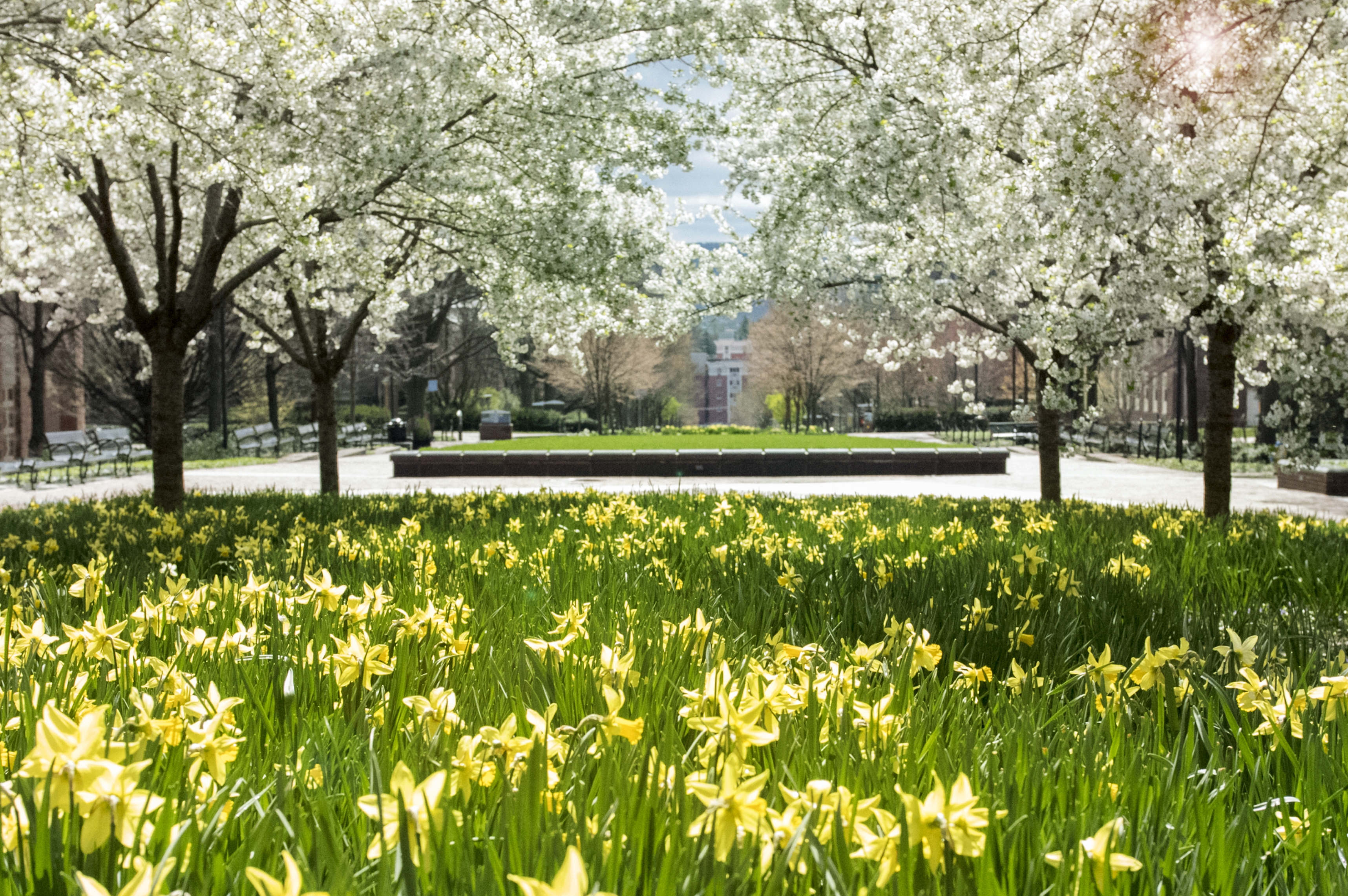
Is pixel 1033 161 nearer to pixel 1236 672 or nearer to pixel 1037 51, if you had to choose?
pixel 1037 51

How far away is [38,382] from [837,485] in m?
25.6

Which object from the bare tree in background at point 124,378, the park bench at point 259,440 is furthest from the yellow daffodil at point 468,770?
the bare tree in background at point 124,378

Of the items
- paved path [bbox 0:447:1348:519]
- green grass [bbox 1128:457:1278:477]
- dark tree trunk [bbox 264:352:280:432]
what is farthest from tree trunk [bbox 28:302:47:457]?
green grass [bbox 1128:457:1278:477]

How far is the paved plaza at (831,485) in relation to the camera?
1642 centimetres

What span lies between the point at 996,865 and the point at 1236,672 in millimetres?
1679

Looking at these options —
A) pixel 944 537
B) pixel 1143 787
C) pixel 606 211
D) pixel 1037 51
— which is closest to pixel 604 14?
pixel 606 211

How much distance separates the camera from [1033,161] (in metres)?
6.91

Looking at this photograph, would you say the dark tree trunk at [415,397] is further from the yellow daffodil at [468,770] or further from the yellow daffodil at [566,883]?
the yellow daffodil at [566,883]

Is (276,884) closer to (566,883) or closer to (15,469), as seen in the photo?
(566,883)

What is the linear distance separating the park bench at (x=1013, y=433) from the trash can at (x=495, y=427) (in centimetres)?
2027

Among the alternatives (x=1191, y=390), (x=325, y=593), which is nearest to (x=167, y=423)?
(x=325, y=593)

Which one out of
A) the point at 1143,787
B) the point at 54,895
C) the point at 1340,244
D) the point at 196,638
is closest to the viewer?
the point at 54,895

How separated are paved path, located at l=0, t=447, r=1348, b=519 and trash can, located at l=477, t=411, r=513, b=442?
11.9 meters

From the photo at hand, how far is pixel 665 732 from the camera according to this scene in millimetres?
1744
